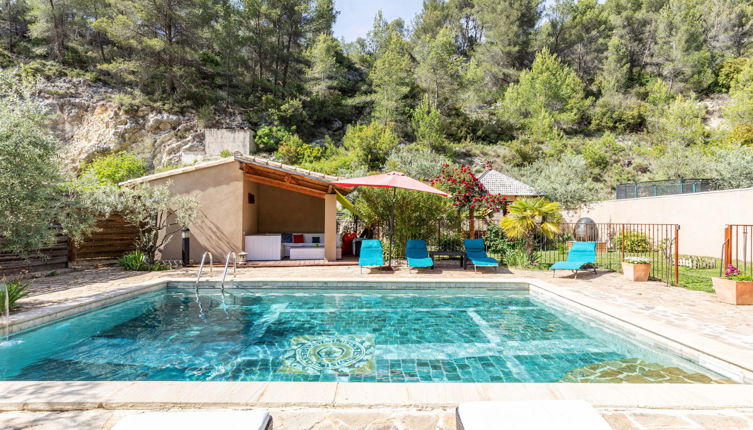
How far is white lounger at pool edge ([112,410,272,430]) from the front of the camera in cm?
154

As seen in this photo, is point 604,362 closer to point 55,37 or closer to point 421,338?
point 421,338

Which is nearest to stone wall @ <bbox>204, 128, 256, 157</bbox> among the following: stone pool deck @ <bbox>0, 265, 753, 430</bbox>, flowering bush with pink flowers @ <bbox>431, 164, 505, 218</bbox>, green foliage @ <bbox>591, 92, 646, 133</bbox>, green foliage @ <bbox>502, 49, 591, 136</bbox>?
flowering bush with pink flowers @ <bbox>431, 164, 505, 218</bbox>

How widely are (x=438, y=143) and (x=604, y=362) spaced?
28.2 m

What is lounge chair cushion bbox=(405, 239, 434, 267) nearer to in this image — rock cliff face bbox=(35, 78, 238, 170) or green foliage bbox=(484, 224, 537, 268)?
green foliage bbox=(484, 224, 537, 268)

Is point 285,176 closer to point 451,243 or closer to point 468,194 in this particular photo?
point 468,194

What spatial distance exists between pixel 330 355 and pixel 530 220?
292 inches

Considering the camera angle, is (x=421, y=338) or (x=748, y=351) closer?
(x=748, y=351)

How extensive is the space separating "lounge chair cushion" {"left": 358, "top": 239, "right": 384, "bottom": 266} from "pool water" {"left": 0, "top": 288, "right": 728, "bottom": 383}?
84.2 inches

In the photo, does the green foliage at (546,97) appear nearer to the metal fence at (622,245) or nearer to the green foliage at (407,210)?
the metal fence at (622,245)

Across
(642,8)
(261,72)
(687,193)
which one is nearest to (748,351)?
(687,193)

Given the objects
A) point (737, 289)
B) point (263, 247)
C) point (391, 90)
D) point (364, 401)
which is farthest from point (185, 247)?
point (391, 90)

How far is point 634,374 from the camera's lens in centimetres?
381

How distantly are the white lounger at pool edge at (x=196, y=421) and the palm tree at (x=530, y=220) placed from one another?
927 cm

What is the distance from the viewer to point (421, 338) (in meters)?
5.08
